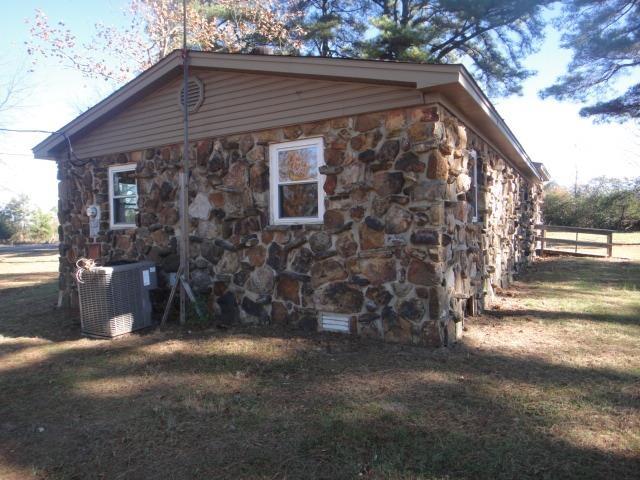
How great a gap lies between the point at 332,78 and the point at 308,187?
1.40m

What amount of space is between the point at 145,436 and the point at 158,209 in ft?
15.2

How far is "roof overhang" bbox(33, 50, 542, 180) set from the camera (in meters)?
4.85

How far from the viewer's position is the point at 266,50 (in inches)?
260

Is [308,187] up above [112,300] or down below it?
above

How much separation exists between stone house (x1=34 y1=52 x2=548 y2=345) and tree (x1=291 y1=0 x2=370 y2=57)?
11.4 metres

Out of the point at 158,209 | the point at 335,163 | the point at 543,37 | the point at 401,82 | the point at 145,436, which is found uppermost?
the point at 543,37

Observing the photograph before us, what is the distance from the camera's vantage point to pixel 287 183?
611 cm

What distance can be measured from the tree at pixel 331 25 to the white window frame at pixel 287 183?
12560 mm

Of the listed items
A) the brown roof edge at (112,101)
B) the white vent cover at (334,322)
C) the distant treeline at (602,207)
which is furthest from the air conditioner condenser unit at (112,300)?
the distant treeline at (602,207)

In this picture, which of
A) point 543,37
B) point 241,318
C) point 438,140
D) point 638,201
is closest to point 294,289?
point 241,318

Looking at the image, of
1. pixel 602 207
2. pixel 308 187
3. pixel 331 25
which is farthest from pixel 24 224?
pixel 602 207

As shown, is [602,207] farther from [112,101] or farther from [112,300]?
[112,300]

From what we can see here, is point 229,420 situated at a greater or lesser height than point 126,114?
lesser

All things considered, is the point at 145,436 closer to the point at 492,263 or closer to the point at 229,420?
the point at 229,420
